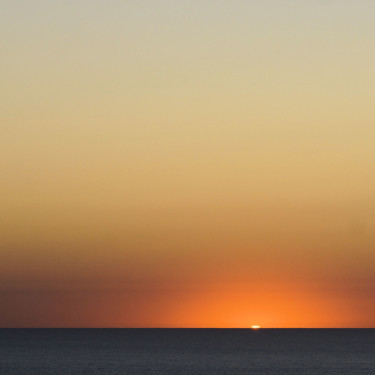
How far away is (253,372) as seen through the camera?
117 meters

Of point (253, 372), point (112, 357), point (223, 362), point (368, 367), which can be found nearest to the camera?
point (253, 372)

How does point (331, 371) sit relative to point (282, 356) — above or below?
below

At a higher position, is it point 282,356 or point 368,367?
point 282,356

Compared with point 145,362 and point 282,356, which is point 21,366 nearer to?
point 145,362

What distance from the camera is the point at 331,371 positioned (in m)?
121

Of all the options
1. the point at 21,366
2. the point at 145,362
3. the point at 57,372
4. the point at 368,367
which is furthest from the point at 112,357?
the point at 368,367

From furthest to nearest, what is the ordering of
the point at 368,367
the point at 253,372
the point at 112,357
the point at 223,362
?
the point at 112,357 → the point at 223,362 → the point at 368,367 → the point at 253,372

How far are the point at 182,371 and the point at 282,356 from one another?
45.7 m

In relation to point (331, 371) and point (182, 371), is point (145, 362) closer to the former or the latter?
point (182, 371)

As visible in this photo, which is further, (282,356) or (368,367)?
(282,356)

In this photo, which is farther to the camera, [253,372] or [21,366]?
[21,366]

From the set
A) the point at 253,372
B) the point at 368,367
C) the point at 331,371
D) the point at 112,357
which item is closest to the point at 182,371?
the point at 253,372

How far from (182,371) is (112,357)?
38.9 m

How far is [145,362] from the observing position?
142 m
